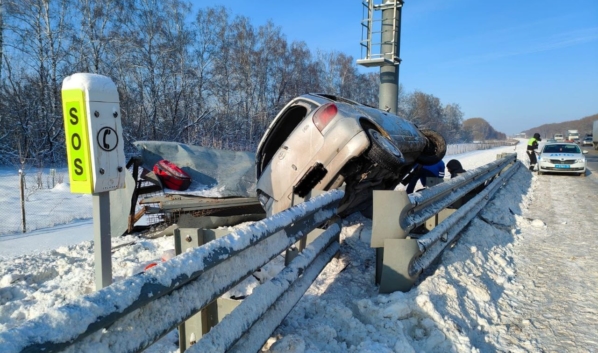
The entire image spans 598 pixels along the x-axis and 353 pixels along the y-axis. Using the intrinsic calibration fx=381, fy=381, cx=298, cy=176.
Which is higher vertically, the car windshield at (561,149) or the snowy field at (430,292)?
the car windshield at (561,149)

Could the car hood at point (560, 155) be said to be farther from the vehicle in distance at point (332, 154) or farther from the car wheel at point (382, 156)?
the car wheel at point (382, 156)

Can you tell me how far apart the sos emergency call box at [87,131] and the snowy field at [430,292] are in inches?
48.7

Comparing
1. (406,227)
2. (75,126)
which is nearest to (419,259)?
(406,227)

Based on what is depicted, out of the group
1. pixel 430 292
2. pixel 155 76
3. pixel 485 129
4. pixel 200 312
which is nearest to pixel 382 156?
pixel 430 292

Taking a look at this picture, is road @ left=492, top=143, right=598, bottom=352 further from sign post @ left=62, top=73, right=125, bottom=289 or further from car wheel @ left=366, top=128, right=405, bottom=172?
sign post @ left=62, top=73, right=125, bottom=289

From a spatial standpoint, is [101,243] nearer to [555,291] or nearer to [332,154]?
[332,154]

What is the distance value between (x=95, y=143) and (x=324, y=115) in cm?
269

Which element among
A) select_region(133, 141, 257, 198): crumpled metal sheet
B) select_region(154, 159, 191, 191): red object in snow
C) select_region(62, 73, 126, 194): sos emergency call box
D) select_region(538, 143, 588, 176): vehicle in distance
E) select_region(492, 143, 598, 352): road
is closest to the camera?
select_region(62, 73, 126, 194): sos emergency call box

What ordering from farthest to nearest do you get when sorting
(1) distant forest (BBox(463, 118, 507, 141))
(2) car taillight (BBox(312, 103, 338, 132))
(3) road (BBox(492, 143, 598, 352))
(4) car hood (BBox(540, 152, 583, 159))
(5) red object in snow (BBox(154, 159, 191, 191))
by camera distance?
1. (1) distant forest (BBox(463, 118, 507, 141))
2. (4) car hood (BBox(540, 152, 583, 159))
3. (5) red object in snow (BBox(154, 159, 191, 191))
4. (2) car taillight (BBox(312, 103, 338, 132))
5. (3) road (BBox(492, 143, 598, 352))

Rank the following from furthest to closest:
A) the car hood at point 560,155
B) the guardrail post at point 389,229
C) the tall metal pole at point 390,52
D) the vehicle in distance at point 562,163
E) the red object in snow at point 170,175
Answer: the car hood at point 560,155
the vehicle in distance at point 562,163
the tall metal pole at point 390,52
the red object in snow at point 170,175
the guardrail post at point 389,229

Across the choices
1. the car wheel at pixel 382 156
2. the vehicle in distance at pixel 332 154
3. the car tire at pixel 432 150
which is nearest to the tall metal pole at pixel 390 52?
the car tire at pixel 432 150

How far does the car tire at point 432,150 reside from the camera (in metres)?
6.25

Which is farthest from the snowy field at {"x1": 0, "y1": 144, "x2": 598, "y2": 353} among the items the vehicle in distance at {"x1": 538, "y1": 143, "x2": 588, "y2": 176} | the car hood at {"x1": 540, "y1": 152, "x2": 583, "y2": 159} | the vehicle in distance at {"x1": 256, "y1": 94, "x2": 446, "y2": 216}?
the car hood at {"x1": 540, "y1": 152, "x2": 583, "y2": 159}

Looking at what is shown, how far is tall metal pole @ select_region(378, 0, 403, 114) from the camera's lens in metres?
11.8
